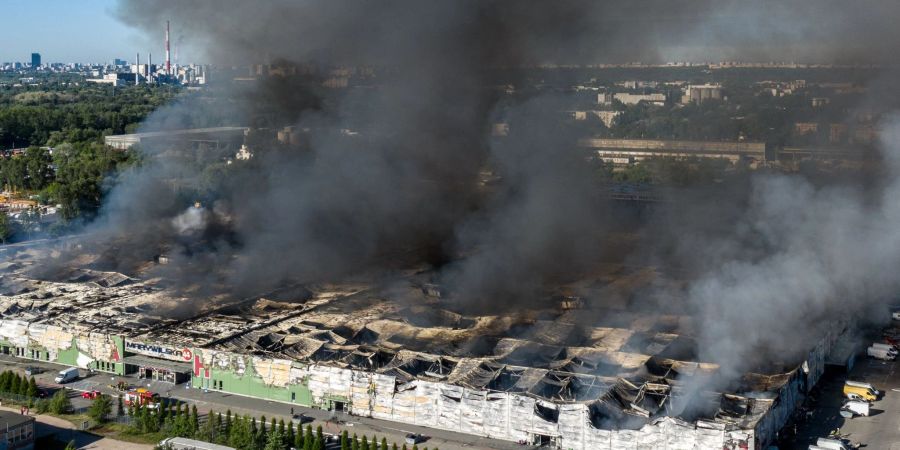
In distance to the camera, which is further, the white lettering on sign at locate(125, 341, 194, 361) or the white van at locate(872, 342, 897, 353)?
the white van at locate(872, 342, 897, 353)

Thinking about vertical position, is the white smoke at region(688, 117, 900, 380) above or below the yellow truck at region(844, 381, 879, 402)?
above

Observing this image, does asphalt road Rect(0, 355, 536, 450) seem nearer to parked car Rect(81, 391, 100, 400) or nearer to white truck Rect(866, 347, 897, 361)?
parked car Rect(81, 391, 100, 400)

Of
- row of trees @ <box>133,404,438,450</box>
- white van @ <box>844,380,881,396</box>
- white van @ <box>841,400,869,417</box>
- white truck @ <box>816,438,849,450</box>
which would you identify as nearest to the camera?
row of trees @ <box>133,404,438,450</box>

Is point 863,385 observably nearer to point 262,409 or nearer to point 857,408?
point 857,408

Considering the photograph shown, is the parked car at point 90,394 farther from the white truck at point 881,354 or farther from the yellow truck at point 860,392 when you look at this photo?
the white truck at point 881,354

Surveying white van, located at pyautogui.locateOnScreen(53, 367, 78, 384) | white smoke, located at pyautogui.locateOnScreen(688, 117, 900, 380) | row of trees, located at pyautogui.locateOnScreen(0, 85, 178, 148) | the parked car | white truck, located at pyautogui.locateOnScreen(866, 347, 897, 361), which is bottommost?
the parked car

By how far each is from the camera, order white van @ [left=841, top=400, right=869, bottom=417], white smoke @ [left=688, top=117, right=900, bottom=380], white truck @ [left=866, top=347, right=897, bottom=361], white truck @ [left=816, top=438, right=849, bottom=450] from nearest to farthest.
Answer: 1. white truck @ [left=816, top=438, right=849, bottom=450]
2. white van @ [left=841, top=400, right=869, bottom=417]
3. white smoke @ [left=688, top=117, right=900, bottom=380]
4. white truck @ [left=866, top=347, right=897, bottom=361]

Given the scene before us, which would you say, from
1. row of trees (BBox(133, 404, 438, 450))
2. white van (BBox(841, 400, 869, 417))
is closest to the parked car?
row of trees (BBox(133, 404, 438, 450))

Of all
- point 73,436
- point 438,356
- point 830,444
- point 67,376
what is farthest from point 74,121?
point 830,444
